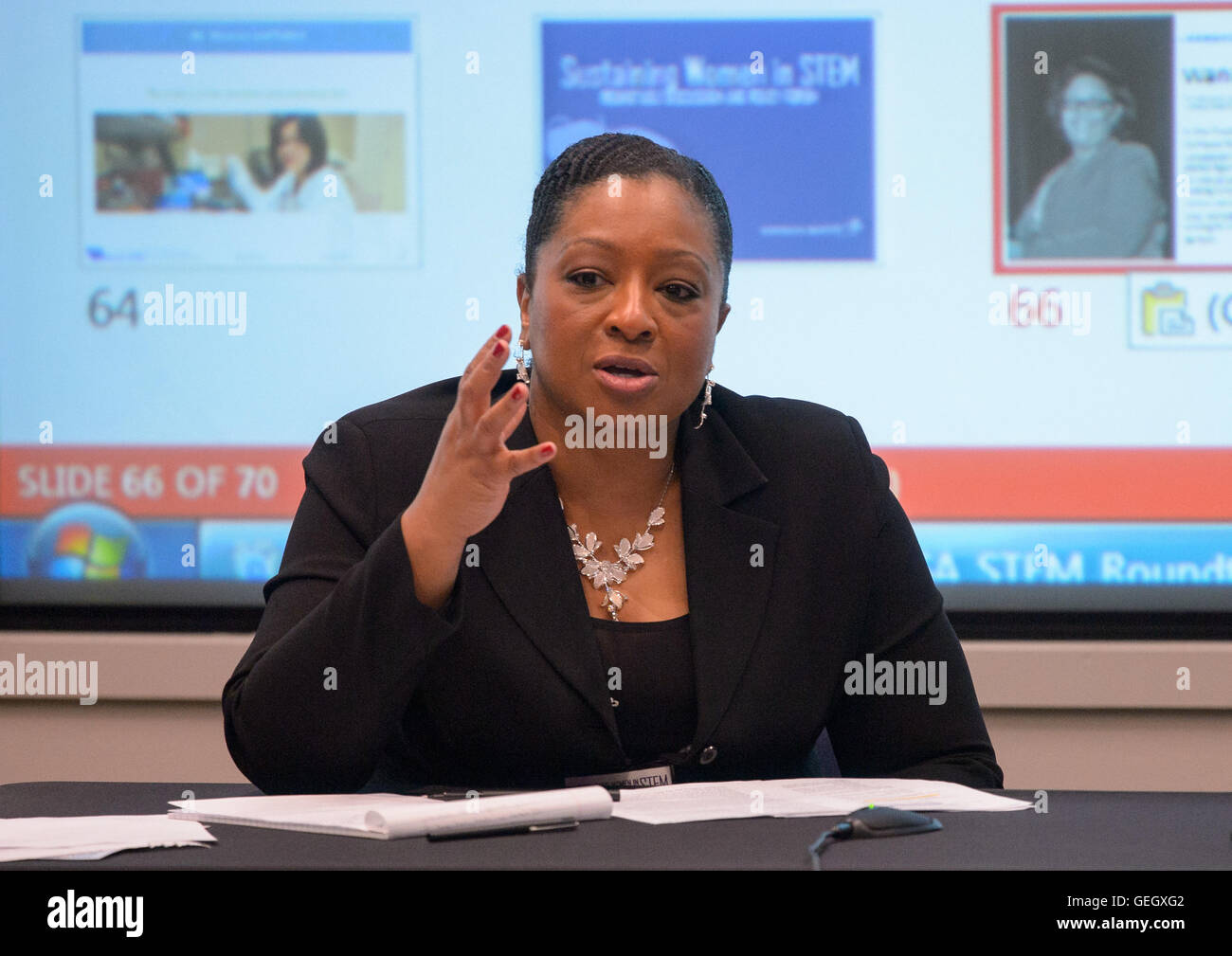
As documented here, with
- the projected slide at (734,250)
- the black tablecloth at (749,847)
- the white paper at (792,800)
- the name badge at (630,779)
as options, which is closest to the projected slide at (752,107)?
the projected slide at (734,250)

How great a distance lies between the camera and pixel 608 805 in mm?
1214

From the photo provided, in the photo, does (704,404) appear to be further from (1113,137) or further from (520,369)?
(1113,137)

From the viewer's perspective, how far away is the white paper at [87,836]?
41.0 inches

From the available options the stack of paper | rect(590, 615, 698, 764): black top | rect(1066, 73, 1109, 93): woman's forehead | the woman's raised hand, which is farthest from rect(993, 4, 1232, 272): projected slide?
the stack of paper

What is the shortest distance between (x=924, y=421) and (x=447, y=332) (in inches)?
46.0

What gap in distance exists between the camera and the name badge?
155cm

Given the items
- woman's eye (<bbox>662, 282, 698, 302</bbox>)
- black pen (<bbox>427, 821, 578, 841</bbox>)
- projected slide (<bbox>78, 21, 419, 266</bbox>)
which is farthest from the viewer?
projected slide (<bbox>78, 21, 419, 266</bbox>)

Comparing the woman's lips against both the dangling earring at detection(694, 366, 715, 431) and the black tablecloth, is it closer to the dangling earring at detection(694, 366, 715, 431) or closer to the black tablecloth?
the dangling earring at detection(694, 366, 715, 431)

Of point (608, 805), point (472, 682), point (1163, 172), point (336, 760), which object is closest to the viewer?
point (608, 805)

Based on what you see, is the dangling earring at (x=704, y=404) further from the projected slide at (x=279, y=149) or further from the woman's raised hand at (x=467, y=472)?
the projected slide at (x=279, y=149)
